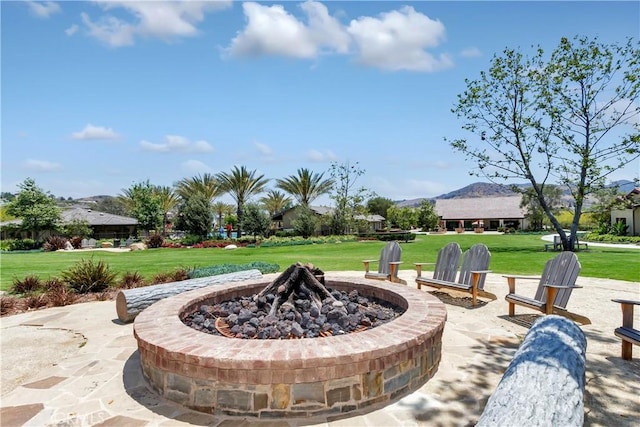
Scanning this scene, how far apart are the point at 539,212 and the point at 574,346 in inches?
1852

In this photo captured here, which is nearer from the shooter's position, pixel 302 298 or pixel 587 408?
pixel 587 408

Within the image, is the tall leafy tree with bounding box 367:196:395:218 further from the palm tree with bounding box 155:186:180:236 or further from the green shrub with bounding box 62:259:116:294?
the green shrub with bounding box 62:259:116:294

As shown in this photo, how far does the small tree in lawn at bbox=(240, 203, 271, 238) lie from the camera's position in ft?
109

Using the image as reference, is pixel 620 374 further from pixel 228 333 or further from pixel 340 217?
pixel 340 217

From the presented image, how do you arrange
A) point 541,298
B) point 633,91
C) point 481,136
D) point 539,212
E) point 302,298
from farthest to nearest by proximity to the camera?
point 539,212 → point 481,136 → point 633,91 → point 541,298 → point 302,298

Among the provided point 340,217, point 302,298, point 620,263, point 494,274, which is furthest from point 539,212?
point 302,298

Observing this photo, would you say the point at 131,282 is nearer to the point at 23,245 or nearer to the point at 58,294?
the point at 58,294

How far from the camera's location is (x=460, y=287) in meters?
6.41

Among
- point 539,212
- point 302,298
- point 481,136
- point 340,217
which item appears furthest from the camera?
point 539,212

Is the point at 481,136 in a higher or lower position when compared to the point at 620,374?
higher

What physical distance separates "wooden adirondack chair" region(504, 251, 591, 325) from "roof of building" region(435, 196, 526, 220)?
159ft

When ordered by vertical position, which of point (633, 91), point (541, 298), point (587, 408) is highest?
point (633, 91)

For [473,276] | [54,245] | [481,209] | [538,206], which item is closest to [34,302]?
[473,276]

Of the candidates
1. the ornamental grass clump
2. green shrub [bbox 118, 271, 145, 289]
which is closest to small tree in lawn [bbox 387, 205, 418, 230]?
green shrub [bbox 118, 271, 145, 289]
